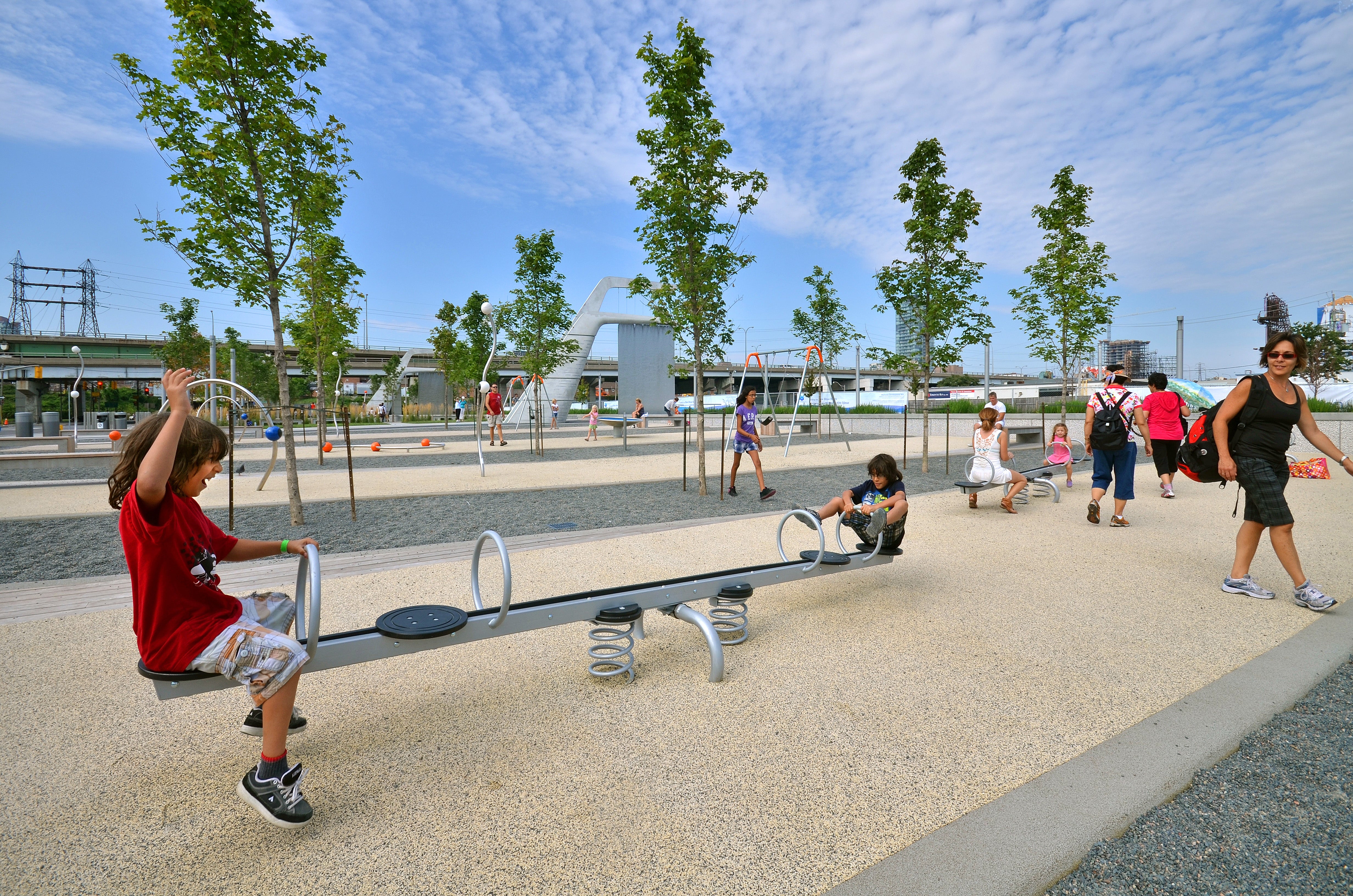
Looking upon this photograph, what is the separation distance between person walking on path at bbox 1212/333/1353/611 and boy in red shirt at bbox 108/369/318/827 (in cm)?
550

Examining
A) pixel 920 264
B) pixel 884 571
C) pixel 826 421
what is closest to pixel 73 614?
pixel 884 571

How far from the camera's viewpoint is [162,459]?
2057 mm

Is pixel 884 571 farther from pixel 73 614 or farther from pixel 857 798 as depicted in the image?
pixel 73 614

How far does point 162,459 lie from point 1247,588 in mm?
6327

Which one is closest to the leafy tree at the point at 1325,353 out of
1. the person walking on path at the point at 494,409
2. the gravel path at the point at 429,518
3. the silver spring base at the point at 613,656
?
the gravel path at the point at 429,518

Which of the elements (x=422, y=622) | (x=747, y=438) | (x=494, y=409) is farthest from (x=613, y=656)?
(x=494, y=409)

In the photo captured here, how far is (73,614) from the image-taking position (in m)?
4.48

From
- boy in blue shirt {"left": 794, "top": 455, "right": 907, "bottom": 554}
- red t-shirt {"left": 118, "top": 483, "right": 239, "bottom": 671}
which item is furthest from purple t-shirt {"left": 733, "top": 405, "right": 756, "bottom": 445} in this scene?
red t-shirt {"left": 118, "top": 483, "right": 239, "bottom": 671}

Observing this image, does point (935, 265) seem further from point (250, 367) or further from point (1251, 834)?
point (250, 367)

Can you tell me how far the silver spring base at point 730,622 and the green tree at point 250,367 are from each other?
1725 inches

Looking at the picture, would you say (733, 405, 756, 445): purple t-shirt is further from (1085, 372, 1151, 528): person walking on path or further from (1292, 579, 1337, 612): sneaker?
(1292, 579, 1337, 612): sneaker

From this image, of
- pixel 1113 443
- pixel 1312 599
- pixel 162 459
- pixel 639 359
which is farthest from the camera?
pixel 639 359

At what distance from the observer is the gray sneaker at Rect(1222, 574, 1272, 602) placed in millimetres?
4676

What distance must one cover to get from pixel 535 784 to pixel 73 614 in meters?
4.06
